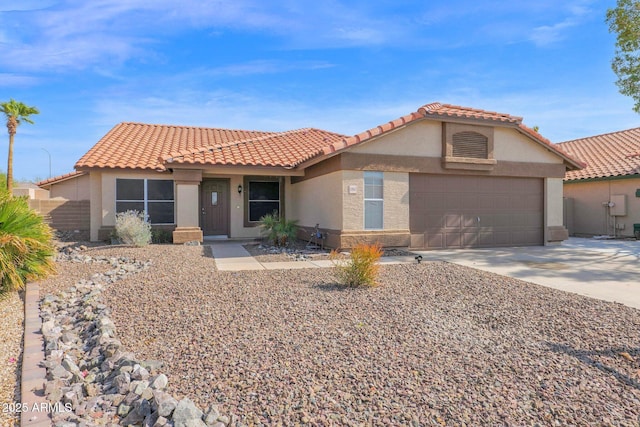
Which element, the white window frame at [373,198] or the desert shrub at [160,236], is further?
the desert shrub at [160,236]

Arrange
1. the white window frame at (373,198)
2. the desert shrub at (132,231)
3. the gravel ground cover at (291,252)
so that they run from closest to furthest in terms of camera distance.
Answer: the gravel ground cover at (291,252)
the white window frame at (373,198)
the desert shrub at (132,231)

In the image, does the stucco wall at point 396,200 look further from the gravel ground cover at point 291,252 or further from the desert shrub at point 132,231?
the desert shrub at point 132,231

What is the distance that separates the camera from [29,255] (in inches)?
288

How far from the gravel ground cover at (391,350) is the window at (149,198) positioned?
28.2 feet

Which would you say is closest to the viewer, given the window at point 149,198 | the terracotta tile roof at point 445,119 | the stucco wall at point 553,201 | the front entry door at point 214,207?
the terracotta tile roof at point 445,119

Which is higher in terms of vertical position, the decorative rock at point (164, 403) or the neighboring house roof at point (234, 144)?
the neighboring house roof at point (234, 144)

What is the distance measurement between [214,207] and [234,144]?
2.74 meters

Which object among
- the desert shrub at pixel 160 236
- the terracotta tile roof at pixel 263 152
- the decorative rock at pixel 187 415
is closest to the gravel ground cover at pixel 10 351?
the decorative rock at pixel 187 415

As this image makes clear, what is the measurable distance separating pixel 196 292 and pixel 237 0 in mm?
7145

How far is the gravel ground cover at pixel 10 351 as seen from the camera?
336 centimetres

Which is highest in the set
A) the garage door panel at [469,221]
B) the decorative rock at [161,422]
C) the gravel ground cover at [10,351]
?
the garage door panel at [469,221]

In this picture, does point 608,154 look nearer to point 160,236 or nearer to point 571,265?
point 571,265

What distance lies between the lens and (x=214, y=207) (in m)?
16.6

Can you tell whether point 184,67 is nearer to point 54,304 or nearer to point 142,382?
point 54,304
